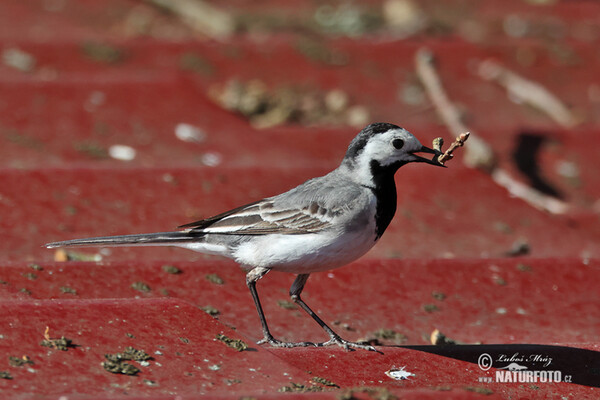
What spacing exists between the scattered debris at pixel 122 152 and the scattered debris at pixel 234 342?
9.46ft

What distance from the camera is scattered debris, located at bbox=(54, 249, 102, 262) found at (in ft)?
15.5

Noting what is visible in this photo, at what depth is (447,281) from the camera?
4672mm

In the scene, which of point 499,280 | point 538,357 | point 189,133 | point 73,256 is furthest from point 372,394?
point 189,133

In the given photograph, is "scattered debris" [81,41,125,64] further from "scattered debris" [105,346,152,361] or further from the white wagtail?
"scattered debris" [105,346,152,361]

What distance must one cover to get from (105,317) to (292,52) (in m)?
5.45

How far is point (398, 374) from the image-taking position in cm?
355

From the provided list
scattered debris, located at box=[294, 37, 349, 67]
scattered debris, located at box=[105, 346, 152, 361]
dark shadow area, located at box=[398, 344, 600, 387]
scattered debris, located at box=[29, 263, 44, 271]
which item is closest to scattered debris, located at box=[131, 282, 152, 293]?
scattered debris, located at box=[29, 263, 44, 271]

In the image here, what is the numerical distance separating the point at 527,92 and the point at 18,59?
4.60 metres

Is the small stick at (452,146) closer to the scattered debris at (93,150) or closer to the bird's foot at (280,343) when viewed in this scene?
the bird's foot at (280,343)

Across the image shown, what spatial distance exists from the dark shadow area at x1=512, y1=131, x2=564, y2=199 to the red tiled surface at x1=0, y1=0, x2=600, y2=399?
0.05 m

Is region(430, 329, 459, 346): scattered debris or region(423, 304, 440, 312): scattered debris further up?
region(423, 304, 440, 312): scattered debris

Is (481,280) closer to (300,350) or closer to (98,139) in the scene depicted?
(300,350)

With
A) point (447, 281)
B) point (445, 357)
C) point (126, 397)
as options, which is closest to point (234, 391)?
point (126, 397)

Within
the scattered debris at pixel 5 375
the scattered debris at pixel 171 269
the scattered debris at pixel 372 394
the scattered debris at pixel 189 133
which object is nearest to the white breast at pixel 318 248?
the scattered debris at pixel 171 269
